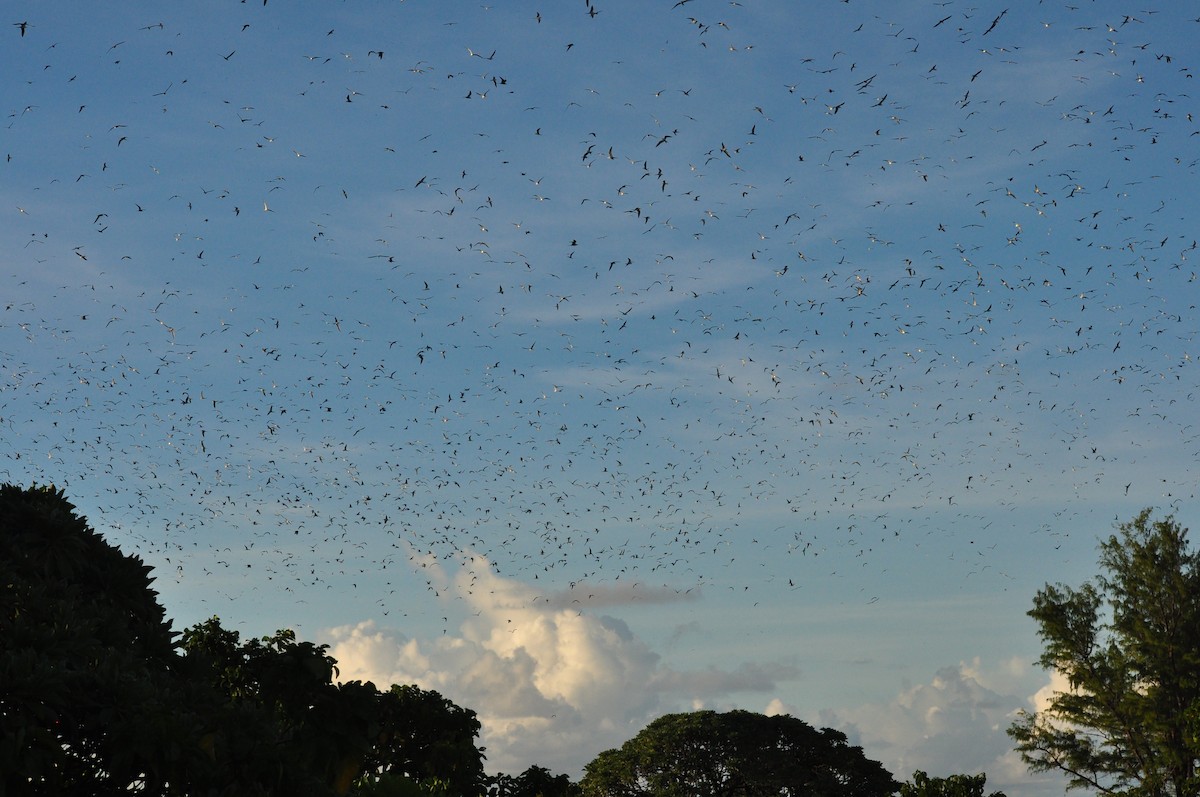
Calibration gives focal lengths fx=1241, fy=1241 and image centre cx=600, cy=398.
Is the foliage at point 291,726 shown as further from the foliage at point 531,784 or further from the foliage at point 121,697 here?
the foliage at point 531,784

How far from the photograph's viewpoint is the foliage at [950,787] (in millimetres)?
53344

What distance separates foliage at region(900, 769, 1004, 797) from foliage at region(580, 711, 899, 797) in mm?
Result: 5928

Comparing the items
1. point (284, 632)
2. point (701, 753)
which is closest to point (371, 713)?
point (284, 632)

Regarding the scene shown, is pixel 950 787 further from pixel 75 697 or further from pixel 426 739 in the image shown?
pixel 75 697

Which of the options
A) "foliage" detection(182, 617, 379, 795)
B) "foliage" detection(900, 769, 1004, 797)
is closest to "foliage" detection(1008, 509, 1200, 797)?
"foliage" detection(900, 769, 1004, 797)

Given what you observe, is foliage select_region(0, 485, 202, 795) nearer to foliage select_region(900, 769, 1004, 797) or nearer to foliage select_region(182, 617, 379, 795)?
foliage select_region(182, 617, 379, 795)

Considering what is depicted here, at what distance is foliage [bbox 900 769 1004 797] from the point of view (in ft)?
175

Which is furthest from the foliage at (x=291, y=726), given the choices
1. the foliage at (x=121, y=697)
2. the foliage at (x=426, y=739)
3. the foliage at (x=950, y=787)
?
the foliage at (x=950, y=787)

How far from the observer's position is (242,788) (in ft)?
47.0

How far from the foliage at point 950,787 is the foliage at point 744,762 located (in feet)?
19.4

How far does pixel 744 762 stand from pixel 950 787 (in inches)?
444

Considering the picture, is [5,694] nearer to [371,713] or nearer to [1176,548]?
[371,713]

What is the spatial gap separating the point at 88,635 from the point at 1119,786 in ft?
188

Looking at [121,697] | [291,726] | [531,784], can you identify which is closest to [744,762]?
[531,784]
